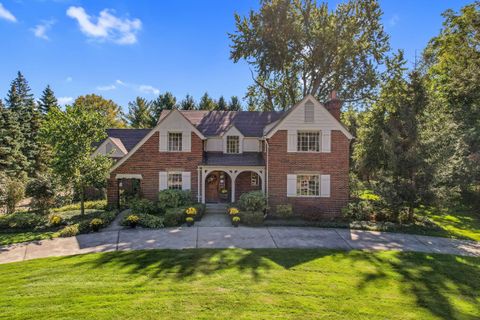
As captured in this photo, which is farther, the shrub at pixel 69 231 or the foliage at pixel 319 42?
the foliage at pixel 319 42

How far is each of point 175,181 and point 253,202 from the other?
5.92 meters

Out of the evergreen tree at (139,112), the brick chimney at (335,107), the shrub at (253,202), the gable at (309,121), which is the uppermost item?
the evergreen tree at (139,112)

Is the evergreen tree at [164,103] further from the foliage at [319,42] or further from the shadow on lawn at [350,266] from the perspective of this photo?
the shadow on lawn at [350,266]

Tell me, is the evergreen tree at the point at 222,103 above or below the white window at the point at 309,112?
above

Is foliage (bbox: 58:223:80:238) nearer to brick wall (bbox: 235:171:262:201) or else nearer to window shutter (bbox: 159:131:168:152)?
window shutter (bbox: 159:131:168:152)

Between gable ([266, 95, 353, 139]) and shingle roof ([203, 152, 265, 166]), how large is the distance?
261 centimetres

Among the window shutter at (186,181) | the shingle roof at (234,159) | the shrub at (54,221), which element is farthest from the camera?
the shingle roof at (234,159)

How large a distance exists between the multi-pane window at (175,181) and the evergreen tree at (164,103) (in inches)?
1001

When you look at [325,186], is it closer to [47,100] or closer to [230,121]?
[230,121]

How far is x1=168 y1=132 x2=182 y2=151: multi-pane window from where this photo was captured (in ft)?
61.5

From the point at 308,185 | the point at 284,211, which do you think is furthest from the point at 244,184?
the point at 308,185

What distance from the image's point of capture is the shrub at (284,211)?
54.6 ft

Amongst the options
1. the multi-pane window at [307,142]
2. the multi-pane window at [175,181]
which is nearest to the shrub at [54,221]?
the multi-pane window at [175,181]

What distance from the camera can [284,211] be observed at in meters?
16.6
